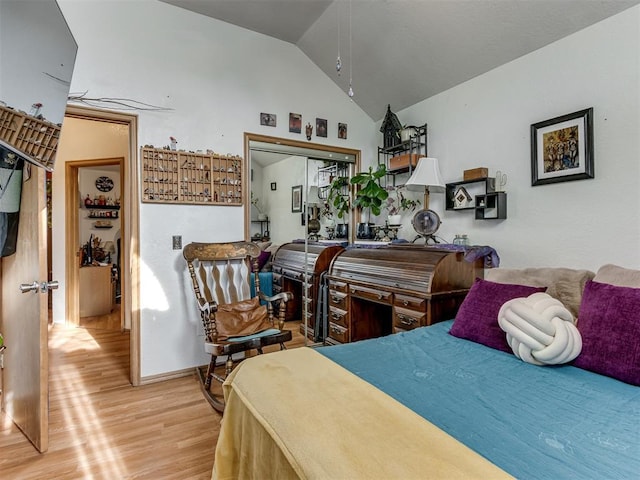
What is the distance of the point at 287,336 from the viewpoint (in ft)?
8.21

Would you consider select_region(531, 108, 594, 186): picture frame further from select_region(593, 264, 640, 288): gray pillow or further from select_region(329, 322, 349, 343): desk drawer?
select_region(329, 322, 349, 343): desk drawer

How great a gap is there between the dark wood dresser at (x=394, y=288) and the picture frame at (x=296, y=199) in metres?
0.72

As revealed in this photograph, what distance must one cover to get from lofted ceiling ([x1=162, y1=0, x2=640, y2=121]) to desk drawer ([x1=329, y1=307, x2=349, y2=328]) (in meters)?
2.15

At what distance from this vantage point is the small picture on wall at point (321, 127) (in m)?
3.60

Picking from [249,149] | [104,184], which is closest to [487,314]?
[249,149]

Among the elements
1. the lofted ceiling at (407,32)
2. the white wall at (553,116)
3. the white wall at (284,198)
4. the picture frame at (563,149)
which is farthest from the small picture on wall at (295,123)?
the picture frame at (563,149)

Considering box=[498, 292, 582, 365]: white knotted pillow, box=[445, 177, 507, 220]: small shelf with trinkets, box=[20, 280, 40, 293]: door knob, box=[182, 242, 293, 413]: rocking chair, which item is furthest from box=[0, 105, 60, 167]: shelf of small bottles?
box=[445, 177, 507, 220]: small shelf with trinkets

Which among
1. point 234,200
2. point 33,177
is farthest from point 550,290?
point 33,177

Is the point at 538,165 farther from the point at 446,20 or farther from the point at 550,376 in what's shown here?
the point at 550,376

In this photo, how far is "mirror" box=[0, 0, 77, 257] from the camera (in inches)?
61.4

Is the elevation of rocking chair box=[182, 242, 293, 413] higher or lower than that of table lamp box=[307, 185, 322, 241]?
lower

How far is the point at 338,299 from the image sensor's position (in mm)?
3213

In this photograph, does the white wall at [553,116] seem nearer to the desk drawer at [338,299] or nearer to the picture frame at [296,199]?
the desk drawer at [338,299]

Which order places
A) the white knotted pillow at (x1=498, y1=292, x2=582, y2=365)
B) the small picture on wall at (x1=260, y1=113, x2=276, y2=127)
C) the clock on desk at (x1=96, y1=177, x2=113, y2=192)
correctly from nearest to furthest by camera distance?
the white knotted pillow at (x1=498, y1=292, x2=582, y2=365), the small picture on wall at (x1=260, y1=113, x2=276, y2=127), the clock on desk at (x1=96, y1=177, x2=113, y2=192)
